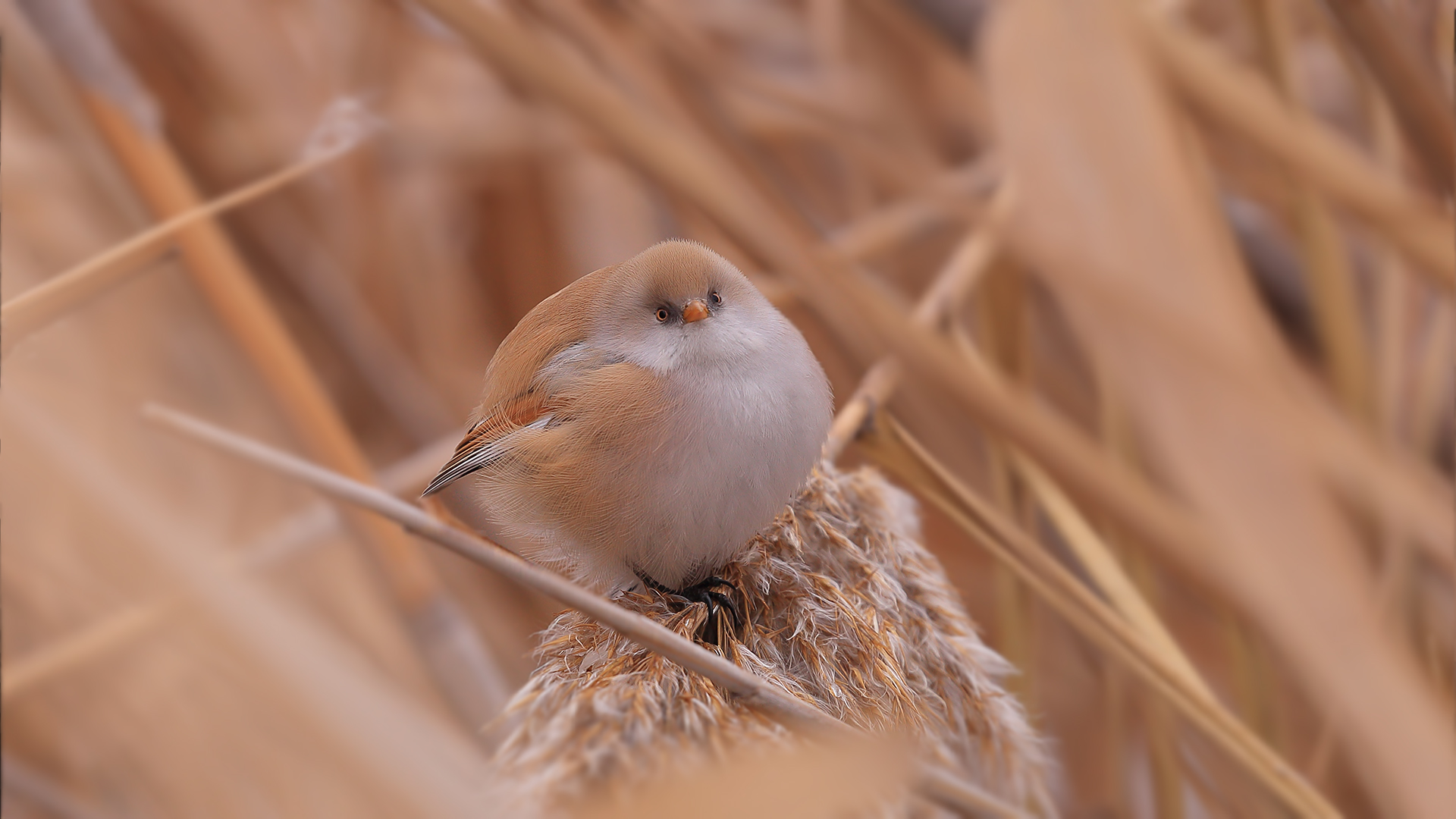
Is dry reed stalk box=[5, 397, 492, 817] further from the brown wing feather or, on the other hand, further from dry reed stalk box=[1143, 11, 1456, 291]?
dry reed stalk box=[1143, 11, 1456, 291]

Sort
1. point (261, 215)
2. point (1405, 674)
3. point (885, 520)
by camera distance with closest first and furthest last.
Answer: point (1405, 674)
point (885, 520)
point (261, 215)

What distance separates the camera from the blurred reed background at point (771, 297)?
62 centimetres

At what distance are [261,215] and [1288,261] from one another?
1.73 metres

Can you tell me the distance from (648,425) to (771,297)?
37 centimetres

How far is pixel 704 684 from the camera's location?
0.74m

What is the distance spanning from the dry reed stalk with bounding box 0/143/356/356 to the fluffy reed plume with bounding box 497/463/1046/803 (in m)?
0.41

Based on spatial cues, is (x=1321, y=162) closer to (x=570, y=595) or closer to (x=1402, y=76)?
(x=1402, y=76)

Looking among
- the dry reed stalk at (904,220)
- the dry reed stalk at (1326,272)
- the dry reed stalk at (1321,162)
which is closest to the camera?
the dry reed stalk at (1321,162)

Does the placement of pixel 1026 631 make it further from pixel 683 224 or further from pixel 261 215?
pixel 261 215

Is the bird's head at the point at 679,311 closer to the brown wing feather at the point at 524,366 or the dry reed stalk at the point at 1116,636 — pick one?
the brown wing feather at the point at 524,366

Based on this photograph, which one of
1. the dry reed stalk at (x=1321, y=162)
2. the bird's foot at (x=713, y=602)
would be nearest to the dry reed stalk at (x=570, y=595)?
the bird's foot at (x=713, y=602)

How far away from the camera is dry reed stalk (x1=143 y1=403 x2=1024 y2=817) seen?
57cm

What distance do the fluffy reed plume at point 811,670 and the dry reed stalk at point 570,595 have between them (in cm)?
7

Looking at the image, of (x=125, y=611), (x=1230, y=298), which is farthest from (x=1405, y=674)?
(x=125, y=611)
